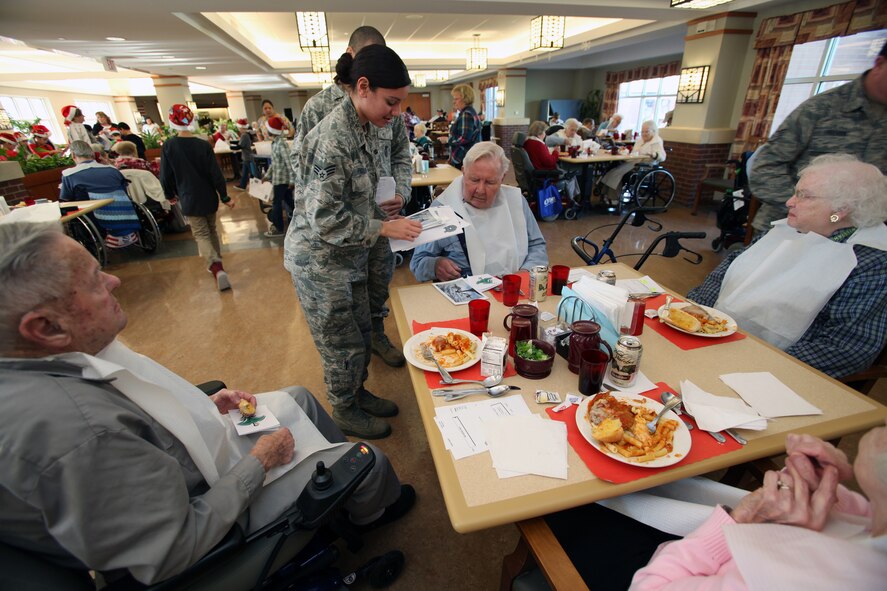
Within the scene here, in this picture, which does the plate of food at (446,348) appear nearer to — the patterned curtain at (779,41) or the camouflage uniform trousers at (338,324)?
the camouflage uniform trousers at (338,324)

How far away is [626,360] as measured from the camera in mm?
1113

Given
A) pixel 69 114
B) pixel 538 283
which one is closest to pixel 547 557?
pixel 538 283

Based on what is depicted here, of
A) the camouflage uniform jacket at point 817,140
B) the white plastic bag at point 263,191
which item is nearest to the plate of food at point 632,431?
the camouflage uniform jacket at point 817,140

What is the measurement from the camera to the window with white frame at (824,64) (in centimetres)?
505

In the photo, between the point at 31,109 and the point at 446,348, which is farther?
the point at 31,109

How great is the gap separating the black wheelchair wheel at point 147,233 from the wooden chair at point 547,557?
5448 millimetres

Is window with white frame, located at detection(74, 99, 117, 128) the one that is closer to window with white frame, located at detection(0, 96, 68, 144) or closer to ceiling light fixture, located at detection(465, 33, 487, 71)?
window with white frame, located at detection(0, 96, 68, 144)

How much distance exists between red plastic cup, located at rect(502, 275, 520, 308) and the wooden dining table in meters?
0.05

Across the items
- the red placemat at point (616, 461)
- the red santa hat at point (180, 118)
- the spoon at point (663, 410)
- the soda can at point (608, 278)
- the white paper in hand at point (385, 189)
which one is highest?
the red santa hat at point (180, 118)

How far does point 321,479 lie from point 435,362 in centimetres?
45

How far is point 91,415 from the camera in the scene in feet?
2.44

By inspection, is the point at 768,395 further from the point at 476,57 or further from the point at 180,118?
the point at 476,57

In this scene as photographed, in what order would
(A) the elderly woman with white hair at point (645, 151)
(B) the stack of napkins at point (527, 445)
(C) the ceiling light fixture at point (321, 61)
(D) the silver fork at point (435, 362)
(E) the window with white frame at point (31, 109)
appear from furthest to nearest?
(E) the window with white frame at point (31, 109), (C) the ceiling light fixture at point (321, 61), (A) the elderly woman with white hair at point (645, 151), (D) the silver fork at point (435, 362), (B) the stack of napkins at point (527, 445)

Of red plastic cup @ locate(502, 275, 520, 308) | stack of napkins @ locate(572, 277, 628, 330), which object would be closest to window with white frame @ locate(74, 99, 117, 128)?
red plastic cup @ locate(502, 275, 520, 308)
